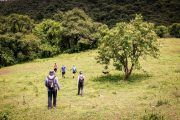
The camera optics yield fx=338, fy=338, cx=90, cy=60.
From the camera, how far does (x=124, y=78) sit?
38469 millimetres

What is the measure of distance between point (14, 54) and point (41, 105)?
46.6 metres

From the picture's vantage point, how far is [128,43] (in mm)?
36938

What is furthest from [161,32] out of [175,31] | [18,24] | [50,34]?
[18,24]

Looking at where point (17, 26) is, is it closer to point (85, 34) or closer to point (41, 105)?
point (85, 34)

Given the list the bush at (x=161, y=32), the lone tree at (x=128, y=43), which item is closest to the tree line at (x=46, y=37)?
the bush at (x=161, y=32)

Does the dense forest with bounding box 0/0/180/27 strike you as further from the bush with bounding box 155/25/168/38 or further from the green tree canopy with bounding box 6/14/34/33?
the green tree canopy with bounding box 6/14/34/33

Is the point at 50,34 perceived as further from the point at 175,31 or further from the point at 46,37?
the point at 175,31

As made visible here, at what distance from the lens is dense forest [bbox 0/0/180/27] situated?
145 meters

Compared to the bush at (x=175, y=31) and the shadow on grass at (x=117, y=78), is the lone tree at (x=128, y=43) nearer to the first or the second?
the shadow on grass at (x=117, y=78)

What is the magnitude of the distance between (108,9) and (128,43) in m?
125

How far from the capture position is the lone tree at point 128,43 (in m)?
37.4

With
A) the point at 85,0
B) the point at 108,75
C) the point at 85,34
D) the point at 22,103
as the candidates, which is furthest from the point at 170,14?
the point at 22,103

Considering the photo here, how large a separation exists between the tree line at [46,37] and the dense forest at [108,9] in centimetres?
5481

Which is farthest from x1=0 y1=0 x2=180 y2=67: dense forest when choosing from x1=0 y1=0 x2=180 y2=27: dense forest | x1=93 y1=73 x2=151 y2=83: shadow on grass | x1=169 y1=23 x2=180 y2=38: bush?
x1=0 y1=0 x2=180 y2=27: dense forest
